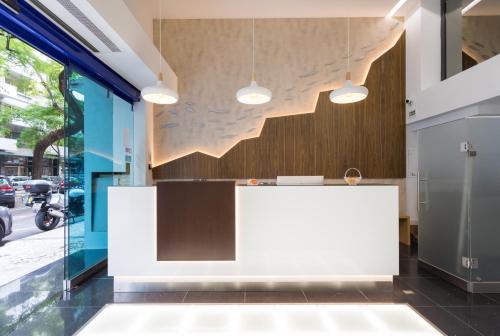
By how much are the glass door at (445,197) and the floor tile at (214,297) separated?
107 inches

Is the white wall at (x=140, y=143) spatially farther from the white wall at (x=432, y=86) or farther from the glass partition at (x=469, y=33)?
the glass partition at (x=469, y=33)

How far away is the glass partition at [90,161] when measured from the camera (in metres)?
3.65

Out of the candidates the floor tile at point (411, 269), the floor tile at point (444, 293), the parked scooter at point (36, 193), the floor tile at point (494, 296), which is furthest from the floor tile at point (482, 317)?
the parked scooter at point (36, 193)

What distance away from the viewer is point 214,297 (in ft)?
10.7

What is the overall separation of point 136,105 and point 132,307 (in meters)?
3.57

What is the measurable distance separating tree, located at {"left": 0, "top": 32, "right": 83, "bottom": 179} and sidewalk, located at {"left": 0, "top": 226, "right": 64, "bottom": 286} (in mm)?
1013

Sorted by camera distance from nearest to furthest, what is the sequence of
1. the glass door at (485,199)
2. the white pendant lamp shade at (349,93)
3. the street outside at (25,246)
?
the glass door at (485,199) < the street outside at (25,246) < the white pendant lamp shade at (349,93)

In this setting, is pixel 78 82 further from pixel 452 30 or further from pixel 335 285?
pixel 452 30

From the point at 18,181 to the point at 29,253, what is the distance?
1.26 m

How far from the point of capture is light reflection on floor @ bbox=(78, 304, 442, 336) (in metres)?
2.58

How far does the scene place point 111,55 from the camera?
12.6 ft

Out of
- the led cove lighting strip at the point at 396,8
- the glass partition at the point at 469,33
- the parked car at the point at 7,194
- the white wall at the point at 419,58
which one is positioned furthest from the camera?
the led cove lighting strip at the point at 396,8

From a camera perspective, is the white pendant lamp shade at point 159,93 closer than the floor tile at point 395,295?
No

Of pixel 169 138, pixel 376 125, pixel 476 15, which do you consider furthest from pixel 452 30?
pixel 169 138
